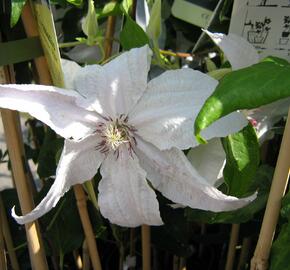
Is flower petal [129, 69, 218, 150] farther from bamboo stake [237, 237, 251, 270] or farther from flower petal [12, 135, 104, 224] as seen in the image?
bamboo stake [237, 237, 251, 270]

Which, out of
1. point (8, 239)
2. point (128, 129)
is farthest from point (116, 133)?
point (8, 239)

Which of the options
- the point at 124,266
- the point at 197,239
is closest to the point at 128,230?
the point at 124,266

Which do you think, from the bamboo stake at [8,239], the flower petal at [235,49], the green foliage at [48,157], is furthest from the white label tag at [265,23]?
the bamboo stake at [8,239]

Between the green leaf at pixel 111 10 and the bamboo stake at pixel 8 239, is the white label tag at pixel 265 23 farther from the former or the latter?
the bamboo stake at pixel 8 239

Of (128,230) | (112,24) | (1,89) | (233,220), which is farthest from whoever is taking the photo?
(128,230)

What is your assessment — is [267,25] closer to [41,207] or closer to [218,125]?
[218,125]

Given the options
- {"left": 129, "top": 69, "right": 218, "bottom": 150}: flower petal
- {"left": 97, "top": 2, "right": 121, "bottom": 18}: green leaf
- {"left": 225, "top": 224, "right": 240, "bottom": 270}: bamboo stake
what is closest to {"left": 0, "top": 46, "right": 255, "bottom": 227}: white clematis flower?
{"left": 129, "top": 69, "right": 218, "bottom": 150}: flower petal

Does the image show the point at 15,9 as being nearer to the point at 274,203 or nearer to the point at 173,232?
the point at 274,203
